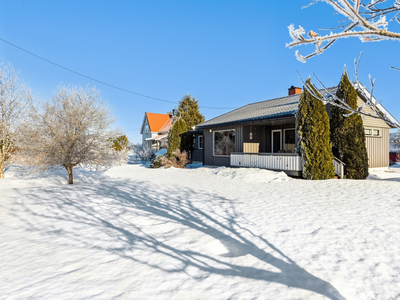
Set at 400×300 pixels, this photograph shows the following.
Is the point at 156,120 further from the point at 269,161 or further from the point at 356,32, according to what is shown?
the point at 356,32

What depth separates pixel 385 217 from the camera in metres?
5.63

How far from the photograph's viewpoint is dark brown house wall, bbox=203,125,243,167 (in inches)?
653

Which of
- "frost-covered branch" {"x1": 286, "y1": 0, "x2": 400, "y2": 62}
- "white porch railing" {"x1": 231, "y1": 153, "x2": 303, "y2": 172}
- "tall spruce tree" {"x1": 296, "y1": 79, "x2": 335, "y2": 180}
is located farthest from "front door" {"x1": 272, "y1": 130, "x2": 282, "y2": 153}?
"frost-covered branch" {"x1": 286, "y1": 0, "x2": 400, "y2": 62}

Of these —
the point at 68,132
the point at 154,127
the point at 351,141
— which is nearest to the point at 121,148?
the point at 154,127

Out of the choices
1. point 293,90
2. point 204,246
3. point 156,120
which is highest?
point 156,120

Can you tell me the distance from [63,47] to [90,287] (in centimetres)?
2014

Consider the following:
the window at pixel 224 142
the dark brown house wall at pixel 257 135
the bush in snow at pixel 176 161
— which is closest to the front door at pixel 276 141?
the dark brown house wall at pixel 257 135

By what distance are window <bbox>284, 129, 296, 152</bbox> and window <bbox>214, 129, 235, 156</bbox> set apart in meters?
3.52

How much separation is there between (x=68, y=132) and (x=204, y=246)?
874 cm

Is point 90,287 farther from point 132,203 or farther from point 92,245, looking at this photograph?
point 132,203

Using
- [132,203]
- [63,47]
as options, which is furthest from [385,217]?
[63,47]

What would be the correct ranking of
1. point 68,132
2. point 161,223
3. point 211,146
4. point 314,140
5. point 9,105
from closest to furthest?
point 161,223 → point 68,132 → point 314,140 → point 9,105 → point 211,146

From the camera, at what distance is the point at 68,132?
10.6 m

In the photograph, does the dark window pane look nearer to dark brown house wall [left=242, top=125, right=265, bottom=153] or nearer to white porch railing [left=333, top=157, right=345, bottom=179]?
dark brown house wall [left=242, top=125, right=265, bottom=153]
